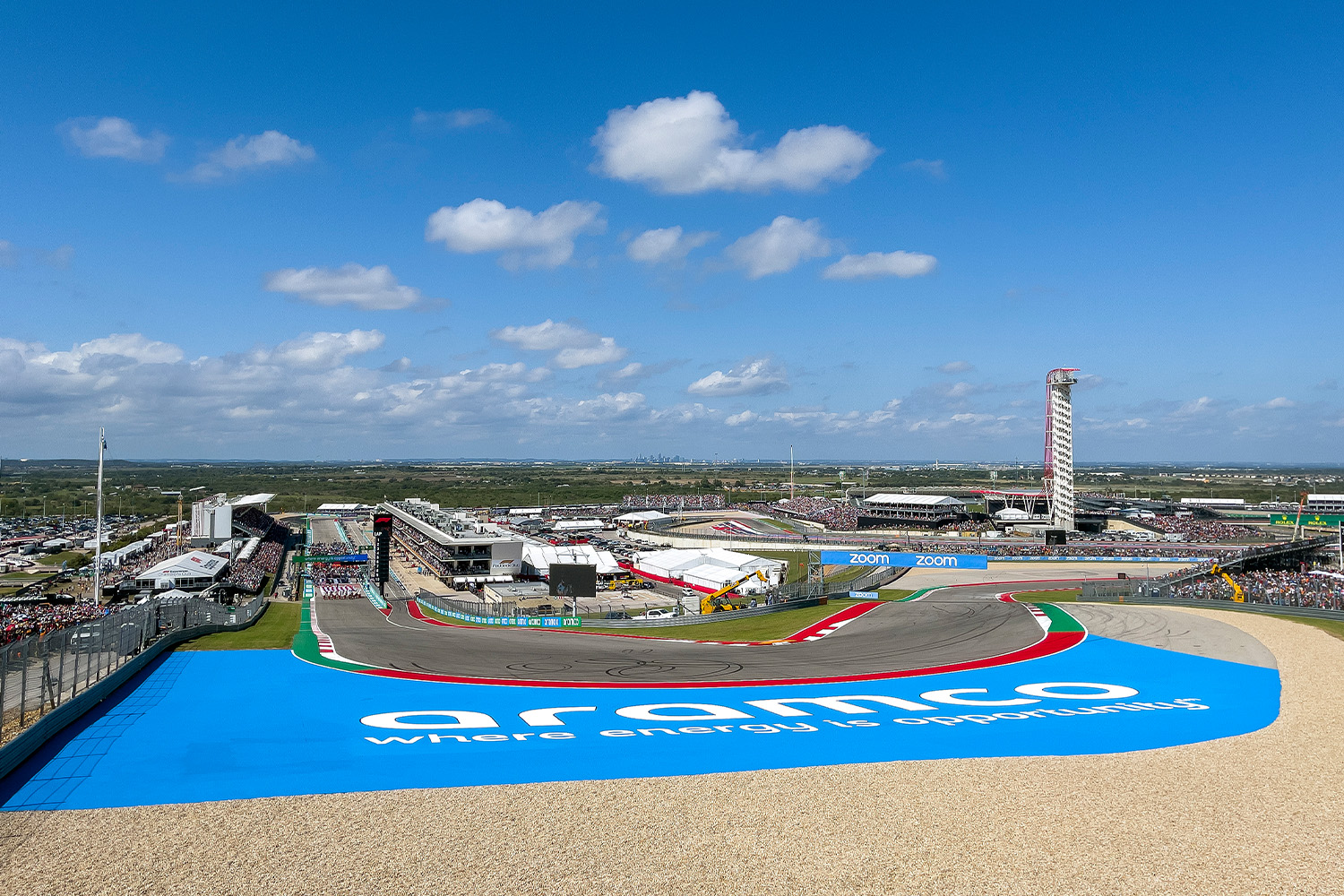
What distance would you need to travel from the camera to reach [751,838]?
30.1 ft

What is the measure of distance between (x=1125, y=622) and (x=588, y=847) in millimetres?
32708

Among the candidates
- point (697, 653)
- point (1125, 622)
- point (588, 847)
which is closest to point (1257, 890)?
point (588, 847)

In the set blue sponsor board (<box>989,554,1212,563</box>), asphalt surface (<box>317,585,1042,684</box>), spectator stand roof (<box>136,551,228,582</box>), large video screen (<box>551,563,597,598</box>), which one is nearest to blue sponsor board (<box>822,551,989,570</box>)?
asphalt surface (<box>317,585,1042,684</box>)

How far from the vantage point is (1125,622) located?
1318 inches

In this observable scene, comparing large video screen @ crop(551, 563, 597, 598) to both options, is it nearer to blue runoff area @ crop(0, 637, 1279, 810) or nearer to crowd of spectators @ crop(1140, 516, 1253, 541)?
blue runoff area @ crop(0, 637, 1279, 810)

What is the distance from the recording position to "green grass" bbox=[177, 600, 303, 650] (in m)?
27.4

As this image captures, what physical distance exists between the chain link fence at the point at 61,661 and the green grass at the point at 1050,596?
4167 cm

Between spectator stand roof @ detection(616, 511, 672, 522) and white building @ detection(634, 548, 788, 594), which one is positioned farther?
spectator stand roof @ detection(616, 511, 672, 522)

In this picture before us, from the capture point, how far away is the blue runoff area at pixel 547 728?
11672 millimetres

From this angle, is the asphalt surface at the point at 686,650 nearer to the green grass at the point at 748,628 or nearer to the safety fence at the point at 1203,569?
the green grass at the point at 748,628

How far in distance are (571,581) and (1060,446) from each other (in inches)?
3143

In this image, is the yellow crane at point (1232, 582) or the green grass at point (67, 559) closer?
the yellow crane at point (1232, 582)

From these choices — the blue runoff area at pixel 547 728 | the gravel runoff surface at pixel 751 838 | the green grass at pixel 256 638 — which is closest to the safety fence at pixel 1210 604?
the blue runoff area at pixel 547 728

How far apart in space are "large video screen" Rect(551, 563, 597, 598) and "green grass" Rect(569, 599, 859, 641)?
560 inches
